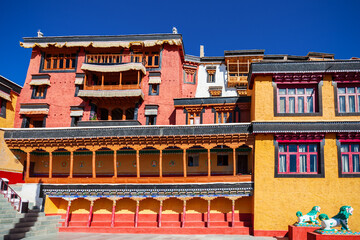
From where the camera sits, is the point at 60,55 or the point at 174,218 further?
the point at 60,55

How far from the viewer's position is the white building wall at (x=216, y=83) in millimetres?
34844

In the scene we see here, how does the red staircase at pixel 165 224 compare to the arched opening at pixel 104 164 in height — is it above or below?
below

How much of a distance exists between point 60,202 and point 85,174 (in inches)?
132


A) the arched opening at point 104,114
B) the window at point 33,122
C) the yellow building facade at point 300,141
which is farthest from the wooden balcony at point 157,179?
the arched opening at point 104,114

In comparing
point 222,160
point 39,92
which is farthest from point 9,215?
point 39,92

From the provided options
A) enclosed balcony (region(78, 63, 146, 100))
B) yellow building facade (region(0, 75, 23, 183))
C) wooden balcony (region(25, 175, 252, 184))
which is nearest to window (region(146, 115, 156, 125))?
enclosed balcony (region(78, 63, 146, 100))

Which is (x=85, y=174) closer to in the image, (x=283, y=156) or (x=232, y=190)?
(x=232, y=190)

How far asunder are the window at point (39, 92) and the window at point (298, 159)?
21770 millimetres

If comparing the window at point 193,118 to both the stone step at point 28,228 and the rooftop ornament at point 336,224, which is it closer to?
the stone step at point 28,228

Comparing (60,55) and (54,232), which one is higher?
(60,55)

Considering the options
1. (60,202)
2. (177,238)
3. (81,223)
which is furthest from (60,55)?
(177,238)

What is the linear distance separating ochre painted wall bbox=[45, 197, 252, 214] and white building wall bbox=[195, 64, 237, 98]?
12.7 meters

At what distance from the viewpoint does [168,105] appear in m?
31.9

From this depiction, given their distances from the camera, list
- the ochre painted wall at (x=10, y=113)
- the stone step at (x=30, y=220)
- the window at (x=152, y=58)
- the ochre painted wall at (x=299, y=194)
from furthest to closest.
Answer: the window at (x=152, y=58) → the ochre painted wall at (x=10, y=113) → the ochre painted wall at (x=299, y=194) → the stone step at (x=30, y=220)
